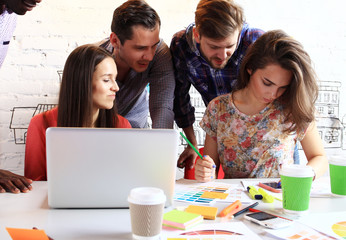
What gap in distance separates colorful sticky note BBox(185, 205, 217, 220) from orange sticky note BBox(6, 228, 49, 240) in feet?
1.18

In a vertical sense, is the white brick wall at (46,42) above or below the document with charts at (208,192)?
above

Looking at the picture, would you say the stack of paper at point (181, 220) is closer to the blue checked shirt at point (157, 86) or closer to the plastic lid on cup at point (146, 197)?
the plastic lid on cup at point (146, 197)

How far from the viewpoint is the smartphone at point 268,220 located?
85cm

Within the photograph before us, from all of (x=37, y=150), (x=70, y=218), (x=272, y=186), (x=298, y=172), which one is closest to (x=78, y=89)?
(x=37, y=150)

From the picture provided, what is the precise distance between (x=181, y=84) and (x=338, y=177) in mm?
1029

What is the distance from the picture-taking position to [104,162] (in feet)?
2.97

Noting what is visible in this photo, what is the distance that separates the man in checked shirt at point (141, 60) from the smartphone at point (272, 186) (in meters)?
0.70

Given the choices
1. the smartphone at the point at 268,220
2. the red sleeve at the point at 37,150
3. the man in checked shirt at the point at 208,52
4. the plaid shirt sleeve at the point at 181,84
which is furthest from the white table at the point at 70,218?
the plaid shirt sleeve at the point at 181,84

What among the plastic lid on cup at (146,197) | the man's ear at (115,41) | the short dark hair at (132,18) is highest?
the short dark hair at (132,18)

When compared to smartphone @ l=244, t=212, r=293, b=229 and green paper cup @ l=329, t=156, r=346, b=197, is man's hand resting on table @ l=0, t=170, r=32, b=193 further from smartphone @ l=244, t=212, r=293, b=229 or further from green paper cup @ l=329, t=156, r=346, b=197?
green paper cup @ l=329, t=156, r=346, b=197

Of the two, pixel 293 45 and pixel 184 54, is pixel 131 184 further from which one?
pixel 184 54

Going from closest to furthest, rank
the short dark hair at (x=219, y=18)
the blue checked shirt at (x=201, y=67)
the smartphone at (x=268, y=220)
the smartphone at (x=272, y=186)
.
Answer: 1. the smartphone at (x=268, y=220)
2. the smartphone at (x=272, y=186)
3. the short dark hair at (x=219, y=18)
4. the blue checked shirt at (x=201, y=67)

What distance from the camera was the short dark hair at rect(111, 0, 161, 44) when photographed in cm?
167

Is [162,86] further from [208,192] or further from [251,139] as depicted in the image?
[208,192]
